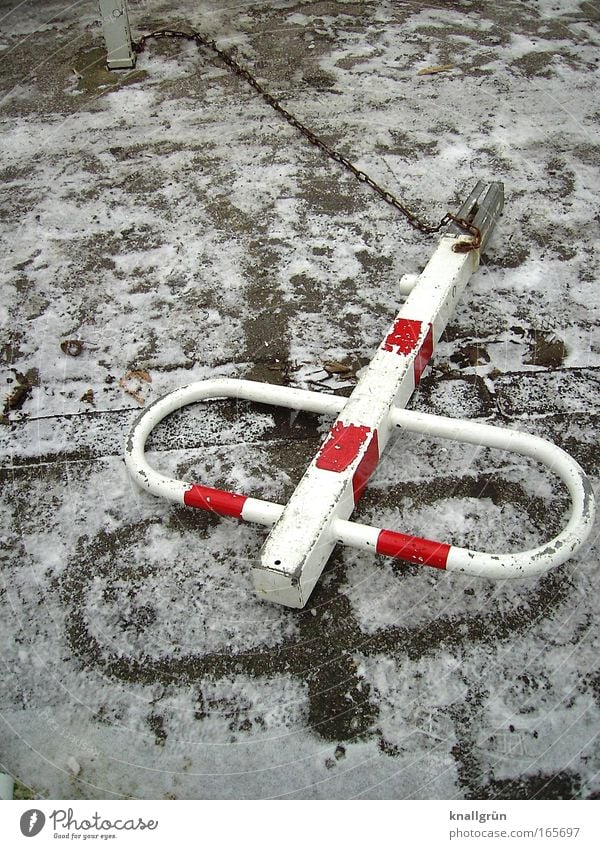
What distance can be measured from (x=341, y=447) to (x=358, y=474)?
91mm

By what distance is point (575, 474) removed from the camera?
1924 millimetres

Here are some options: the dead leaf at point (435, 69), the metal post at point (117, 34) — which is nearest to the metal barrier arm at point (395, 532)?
the dead leaf at point (435, 69)

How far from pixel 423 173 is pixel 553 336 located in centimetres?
137

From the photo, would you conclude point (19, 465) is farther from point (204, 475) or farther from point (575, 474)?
point (575, 474)

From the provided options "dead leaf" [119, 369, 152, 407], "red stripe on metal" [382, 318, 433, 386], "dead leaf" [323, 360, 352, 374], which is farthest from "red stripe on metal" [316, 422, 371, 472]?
"dead leaf" [119, 369, 152, 407]

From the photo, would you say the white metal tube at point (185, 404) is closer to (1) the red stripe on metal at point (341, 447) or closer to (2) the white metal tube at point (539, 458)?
(1) the red stripe on metal at point (341, 447)

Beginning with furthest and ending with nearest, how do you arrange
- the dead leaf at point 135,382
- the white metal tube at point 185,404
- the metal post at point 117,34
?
the metal post at point 117,34, the dead leaf at point 135,382, the white metal tube at point 185,404

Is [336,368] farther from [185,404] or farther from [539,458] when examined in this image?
[539,458]

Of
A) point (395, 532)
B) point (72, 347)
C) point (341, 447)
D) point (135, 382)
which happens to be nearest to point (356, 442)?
point (341, 447)

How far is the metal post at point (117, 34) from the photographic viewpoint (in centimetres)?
451

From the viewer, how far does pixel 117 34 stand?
15.2ft

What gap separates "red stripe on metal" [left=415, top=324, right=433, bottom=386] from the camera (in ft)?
7.92

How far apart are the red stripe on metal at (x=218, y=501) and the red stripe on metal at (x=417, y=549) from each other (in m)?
0.40
